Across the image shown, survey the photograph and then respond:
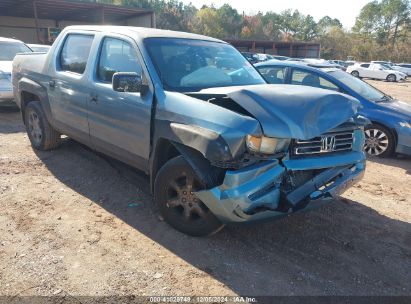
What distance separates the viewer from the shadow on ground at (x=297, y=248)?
10.3 ft

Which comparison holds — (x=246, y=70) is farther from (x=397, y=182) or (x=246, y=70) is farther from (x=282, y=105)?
(x=397, y=182)

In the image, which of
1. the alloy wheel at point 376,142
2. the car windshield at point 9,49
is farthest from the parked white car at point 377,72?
the car windshield at point 9,49

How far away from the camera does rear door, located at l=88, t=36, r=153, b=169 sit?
12.9 ft

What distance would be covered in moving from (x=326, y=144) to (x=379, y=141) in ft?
12.6

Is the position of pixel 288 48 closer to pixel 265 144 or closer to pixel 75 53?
pixel 75 53

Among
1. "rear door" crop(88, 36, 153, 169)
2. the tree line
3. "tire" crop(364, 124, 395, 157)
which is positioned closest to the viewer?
"rear door" crop(88, 36, 153, 169)

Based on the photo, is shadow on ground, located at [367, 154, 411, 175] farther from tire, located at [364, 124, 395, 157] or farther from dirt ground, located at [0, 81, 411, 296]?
dirt ground, located at [0, 81, 411, 296]

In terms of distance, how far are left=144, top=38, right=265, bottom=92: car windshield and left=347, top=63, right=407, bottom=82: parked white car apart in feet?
107

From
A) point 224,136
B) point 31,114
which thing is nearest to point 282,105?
point 224,136

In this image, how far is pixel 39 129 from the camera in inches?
238

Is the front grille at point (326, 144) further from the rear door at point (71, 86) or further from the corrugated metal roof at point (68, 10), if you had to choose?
the corrugated metal roof at point (68, 10)

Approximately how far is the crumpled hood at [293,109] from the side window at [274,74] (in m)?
3.82

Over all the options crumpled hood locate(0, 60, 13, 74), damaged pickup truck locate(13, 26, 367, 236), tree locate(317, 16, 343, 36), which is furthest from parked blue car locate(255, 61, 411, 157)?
tree locate(317, 16, 343, 36)

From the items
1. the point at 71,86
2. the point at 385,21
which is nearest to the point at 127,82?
the point at 71,86
